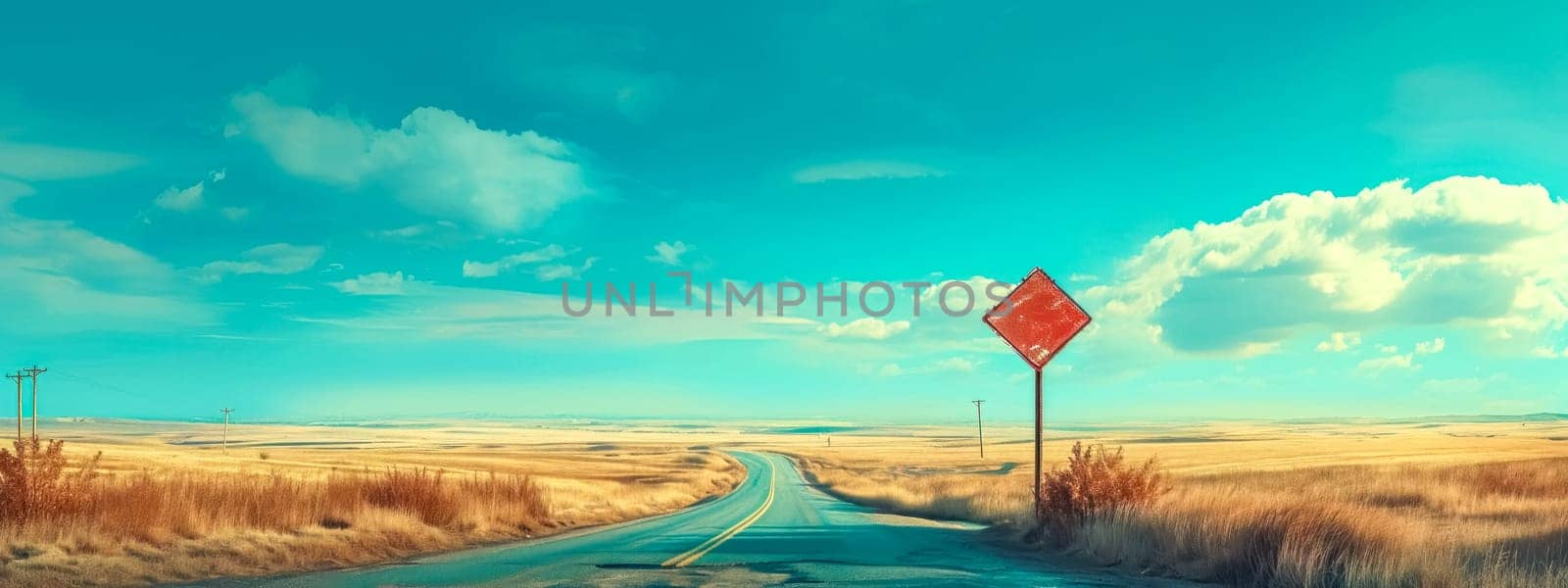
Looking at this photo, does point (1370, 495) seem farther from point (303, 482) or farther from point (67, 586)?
point (67, 586)

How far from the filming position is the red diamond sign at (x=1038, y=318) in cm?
2009

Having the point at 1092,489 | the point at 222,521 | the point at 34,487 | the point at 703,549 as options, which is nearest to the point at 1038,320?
the point at 1092,489

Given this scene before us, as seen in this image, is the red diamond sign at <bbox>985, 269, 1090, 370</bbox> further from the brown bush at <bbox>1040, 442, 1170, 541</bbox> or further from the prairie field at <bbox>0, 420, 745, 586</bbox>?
the prairie field at <bbox>0, 420, 745, 586</bbox>

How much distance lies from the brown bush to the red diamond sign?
207cm

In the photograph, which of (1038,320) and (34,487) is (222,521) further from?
(1038,320)

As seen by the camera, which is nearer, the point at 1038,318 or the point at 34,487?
the point at 34,487

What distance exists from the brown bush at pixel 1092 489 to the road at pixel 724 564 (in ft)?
4.49

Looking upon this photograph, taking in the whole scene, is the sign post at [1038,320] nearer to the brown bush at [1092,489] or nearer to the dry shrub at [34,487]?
the brown bush at [1092,489]

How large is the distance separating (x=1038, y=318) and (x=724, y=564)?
8385 millimetres

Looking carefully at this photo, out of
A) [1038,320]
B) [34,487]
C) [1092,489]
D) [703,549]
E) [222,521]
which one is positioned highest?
[1038,320]

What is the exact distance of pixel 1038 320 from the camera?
20172 mm

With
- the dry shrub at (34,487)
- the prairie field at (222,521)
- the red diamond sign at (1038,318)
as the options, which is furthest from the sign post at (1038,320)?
the dry shrub at (34,487)

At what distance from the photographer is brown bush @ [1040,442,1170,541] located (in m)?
18.8

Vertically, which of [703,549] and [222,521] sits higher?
[222,521]
